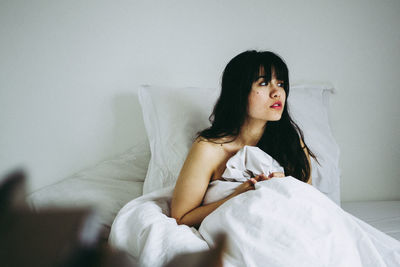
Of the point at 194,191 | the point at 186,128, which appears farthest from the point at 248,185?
the point at 186,128

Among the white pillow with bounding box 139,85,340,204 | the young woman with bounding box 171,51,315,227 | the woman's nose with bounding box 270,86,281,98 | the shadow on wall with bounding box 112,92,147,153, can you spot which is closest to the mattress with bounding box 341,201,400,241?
the white pillow with bounding box 139,85,340,204

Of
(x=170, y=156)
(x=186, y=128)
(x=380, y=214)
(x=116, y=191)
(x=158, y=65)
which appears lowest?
(x=380, y=214)

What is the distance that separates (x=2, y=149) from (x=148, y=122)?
0.67 meters

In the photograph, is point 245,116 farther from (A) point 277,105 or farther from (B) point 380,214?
(B) point 380,214

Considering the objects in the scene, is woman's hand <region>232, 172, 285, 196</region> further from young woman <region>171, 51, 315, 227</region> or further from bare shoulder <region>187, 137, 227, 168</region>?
bare shoulder <region>187, 137, 227, 168</region>

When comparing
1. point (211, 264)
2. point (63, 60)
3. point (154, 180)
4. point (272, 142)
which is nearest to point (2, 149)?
point (63, 60)

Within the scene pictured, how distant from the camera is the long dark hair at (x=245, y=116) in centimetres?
93

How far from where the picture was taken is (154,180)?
102cm

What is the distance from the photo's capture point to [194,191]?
2.76 feet

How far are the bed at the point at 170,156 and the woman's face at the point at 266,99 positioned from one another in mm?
258

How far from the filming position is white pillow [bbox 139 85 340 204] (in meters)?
1.04

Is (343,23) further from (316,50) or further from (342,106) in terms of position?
(342,106)

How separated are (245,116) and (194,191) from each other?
37 cm

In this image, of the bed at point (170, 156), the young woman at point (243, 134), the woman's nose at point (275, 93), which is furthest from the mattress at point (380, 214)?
the woman's nose at point (275, 93)
